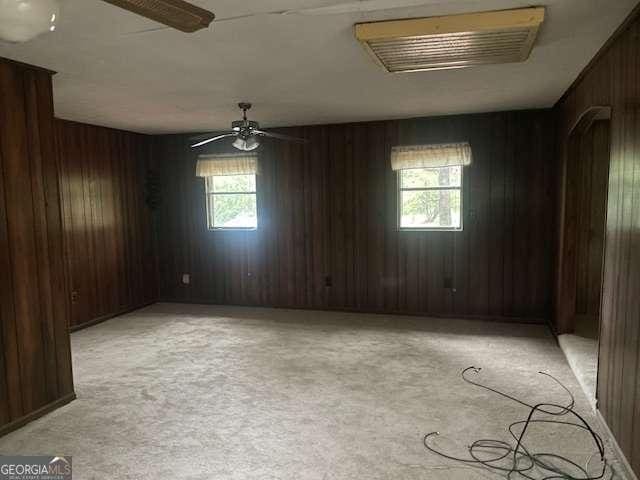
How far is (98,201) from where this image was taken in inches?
211

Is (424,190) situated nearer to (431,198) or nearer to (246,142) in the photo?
(431,198)

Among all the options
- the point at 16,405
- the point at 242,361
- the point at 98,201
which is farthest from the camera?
the point at 98,201

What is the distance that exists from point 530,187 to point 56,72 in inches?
177

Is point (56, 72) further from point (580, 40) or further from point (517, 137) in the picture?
point (517, 137)

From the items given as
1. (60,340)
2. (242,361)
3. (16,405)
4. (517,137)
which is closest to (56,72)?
(60,340)

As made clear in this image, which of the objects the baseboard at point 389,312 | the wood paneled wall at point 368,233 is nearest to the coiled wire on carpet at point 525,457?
the baseboard at point 389,312

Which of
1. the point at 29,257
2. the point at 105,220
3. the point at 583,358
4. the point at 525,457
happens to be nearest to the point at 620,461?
the point at 525,457

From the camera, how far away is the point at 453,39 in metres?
2.41

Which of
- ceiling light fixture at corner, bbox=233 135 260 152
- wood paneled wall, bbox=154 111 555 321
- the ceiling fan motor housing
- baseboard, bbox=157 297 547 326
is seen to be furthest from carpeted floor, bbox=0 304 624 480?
the ceiling fan motor housing

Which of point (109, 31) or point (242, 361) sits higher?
point (109, 31)

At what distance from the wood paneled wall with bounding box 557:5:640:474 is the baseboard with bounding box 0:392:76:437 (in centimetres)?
346

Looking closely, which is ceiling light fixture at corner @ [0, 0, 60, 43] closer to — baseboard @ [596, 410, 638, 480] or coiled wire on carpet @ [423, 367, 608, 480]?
coiled wire on carpet @ [423, 367, 608, 480]

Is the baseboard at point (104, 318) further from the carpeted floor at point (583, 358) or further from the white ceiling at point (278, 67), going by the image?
the carpeted floor at point (583, 358)

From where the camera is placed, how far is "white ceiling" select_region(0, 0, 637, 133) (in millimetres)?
2203
